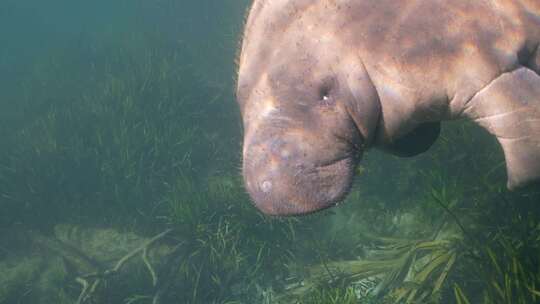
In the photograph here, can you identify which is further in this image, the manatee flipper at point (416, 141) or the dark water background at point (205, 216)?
the dark water background at point (205, 216)

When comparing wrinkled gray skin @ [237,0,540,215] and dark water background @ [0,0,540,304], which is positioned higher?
wrinkled gray skin @ [237,0,540,215]

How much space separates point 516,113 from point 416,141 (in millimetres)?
831

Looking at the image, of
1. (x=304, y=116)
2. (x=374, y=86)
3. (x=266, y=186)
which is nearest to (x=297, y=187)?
A: (x=266, y=186)

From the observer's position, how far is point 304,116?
245 centimetres

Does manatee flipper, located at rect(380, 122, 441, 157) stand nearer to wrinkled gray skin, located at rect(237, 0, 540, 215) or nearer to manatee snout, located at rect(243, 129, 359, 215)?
wrinkled gray skin, located at rect(237, 0, 540, 215)

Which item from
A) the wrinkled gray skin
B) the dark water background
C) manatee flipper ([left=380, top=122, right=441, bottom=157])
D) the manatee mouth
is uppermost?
the wrinkled gray skin

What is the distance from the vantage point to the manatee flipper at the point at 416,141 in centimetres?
319

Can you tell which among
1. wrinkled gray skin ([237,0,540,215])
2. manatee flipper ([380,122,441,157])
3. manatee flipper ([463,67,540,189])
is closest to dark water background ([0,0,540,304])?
manatee flipper ([380,122,441,157])

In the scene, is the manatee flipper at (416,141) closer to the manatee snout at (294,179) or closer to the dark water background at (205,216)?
the manatee snout at (294,179)

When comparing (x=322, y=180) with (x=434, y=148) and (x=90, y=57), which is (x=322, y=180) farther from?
(x=90, y=57)

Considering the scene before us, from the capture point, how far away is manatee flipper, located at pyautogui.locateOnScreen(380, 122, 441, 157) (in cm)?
319

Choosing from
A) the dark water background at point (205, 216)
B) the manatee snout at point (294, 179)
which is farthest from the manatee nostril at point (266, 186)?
the dark water background at point (205, 216)

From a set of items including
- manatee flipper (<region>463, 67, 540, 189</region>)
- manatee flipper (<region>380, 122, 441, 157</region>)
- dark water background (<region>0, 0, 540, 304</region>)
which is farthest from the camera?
dark water background (<region>0, 0, 540, 304</region>)

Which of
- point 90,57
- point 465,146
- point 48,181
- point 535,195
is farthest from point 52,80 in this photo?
point 535,195
